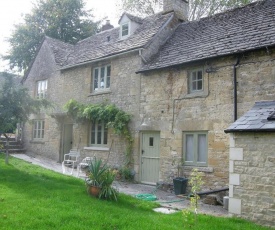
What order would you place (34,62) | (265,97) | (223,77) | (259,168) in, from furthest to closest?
1. (34,62)
2. (223,77)
3. (265,97)
4. (259,168)

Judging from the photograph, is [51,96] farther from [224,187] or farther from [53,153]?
[224,187]

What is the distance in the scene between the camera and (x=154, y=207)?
8711 millimetres

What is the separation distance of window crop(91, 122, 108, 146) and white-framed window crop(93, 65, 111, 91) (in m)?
1.98

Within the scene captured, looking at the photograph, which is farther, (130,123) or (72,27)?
(72,27)

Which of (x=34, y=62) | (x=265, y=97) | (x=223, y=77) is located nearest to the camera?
(x=265, y=97)

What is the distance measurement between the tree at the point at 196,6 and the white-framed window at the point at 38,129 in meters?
13.4

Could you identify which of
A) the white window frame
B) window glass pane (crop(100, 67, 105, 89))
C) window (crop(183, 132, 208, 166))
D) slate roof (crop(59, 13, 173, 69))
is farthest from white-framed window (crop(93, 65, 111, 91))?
window (crop(183, 132, 208, 166))

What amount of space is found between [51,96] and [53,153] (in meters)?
3.66

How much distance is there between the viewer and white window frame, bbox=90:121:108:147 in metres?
15.3

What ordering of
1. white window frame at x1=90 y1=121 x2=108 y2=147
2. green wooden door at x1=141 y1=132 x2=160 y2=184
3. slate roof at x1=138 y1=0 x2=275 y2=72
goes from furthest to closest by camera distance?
1. white window frame at x1=90 y1=121 x2=108 y2=147
2. green wooden door at x1=141 y1=132 x2=160 y2=184
3. slate roof at x1=138 y1=0 x2=275 y2=72

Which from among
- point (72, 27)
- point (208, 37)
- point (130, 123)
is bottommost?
point (130, 123)

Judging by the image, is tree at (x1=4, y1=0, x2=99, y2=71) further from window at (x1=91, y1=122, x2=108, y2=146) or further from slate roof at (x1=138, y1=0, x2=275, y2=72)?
slate roof at (x1=138, y1=0, x2=275, y2=72)

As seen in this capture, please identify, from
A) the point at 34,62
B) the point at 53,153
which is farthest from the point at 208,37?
the point at 34,62

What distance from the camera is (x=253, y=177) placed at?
750 cm
